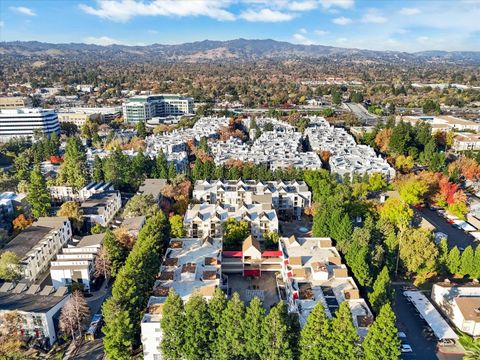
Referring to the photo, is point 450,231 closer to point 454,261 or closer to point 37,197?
point 454,261

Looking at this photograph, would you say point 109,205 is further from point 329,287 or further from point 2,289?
point 329,287

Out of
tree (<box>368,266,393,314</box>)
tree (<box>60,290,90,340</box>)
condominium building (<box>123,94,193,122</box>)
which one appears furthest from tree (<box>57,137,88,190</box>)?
condominium building (<box>123,94,193,122</box>)

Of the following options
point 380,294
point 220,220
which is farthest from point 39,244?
point 380,294

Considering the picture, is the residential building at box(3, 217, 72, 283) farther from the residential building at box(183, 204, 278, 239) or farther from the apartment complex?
the apartment complex

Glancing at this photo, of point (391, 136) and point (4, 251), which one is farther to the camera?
point (391, 136)

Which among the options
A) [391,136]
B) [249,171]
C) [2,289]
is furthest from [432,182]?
[2,289]

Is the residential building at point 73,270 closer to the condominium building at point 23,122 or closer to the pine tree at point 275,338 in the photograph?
the pine tree at point 275,338
